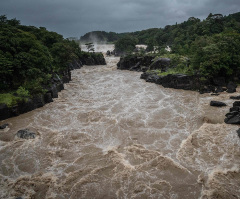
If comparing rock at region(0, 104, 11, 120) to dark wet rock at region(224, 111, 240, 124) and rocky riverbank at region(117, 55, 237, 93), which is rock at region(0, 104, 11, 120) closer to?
dark wet rock at region(224, 111, 240, 124)

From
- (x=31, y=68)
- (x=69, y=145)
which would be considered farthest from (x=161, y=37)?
(x=69, y=145)

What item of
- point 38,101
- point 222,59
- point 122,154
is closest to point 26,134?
point 38,101

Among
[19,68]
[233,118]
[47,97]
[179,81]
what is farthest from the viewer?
[179,81]

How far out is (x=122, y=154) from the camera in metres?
10.8

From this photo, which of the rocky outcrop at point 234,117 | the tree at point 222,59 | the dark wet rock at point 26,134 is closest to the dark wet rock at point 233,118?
the rocky outcrop at point 234,117

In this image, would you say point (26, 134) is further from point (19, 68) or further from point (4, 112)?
point (19, 68)

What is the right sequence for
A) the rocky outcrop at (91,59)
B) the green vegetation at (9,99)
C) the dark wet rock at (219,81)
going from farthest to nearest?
the rocky outcrop at (91,59) < the dark wet rock at (219,81) < the green vegetation at (9,99)

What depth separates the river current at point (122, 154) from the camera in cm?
828

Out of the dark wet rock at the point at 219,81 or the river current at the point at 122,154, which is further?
the dark wet rock at the point at 219,81

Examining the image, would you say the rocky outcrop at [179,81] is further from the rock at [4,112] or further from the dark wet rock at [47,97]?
the rock at [4,112]

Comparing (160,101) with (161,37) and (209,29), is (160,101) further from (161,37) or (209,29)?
(161,37)

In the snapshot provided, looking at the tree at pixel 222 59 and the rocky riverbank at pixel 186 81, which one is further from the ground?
the tree at pixel 222 59

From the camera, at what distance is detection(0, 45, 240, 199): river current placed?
326 inches

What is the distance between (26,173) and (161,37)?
86295 millimetres
